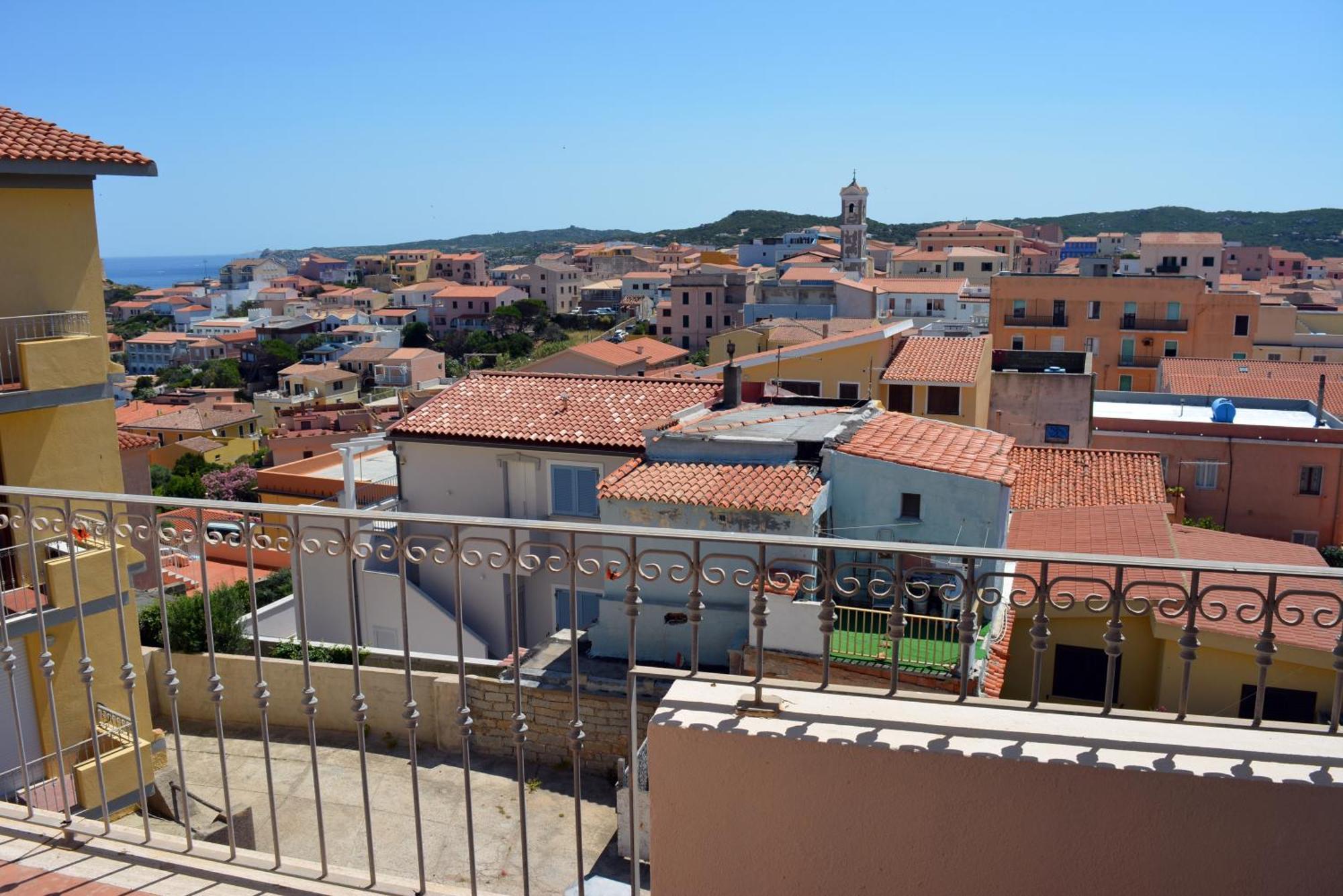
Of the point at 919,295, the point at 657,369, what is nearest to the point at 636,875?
the point at 657,369

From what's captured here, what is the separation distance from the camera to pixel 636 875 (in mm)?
2998

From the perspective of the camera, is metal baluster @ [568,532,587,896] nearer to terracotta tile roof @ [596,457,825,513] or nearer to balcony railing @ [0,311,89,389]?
terracotta tile roof @ [596,457,825,513]

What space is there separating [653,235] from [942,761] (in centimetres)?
19236

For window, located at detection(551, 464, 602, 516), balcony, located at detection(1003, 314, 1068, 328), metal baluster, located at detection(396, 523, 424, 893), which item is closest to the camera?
metal baluster, located at detection(396, 523, 424, 893)

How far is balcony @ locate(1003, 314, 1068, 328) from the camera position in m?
39.4

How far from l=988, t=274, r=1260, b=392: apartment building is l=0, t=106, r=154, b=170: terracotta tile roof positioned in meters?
34.3

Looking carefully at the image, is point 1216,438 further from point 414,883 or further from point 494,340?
point 494,340

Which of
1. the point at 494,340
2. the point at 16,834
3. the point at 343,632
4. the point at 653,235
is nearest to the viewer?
the point at 16,834

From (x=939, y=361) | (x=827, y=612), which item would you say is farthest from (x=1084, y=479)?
(x=827, y=612)

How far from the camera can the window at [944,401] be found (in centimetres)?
2212

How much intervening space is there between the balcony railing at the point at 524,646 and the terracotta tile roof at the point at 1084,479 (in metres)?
4.76

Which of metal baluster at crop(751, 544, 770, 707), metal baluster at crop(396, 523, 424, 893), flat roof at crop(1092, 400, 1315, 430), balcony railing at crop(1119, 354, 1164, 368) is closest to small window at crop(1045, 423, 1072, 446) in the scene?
flat roof at crop(1092, 400, 1315, 430)

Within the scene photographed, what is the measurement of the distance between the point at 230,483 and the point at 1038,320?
3185cm

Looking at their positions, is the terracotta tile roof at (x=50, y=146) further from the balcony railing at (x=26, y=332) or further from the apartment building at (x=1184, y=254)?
the apartment building at (x=1184, y=254)
